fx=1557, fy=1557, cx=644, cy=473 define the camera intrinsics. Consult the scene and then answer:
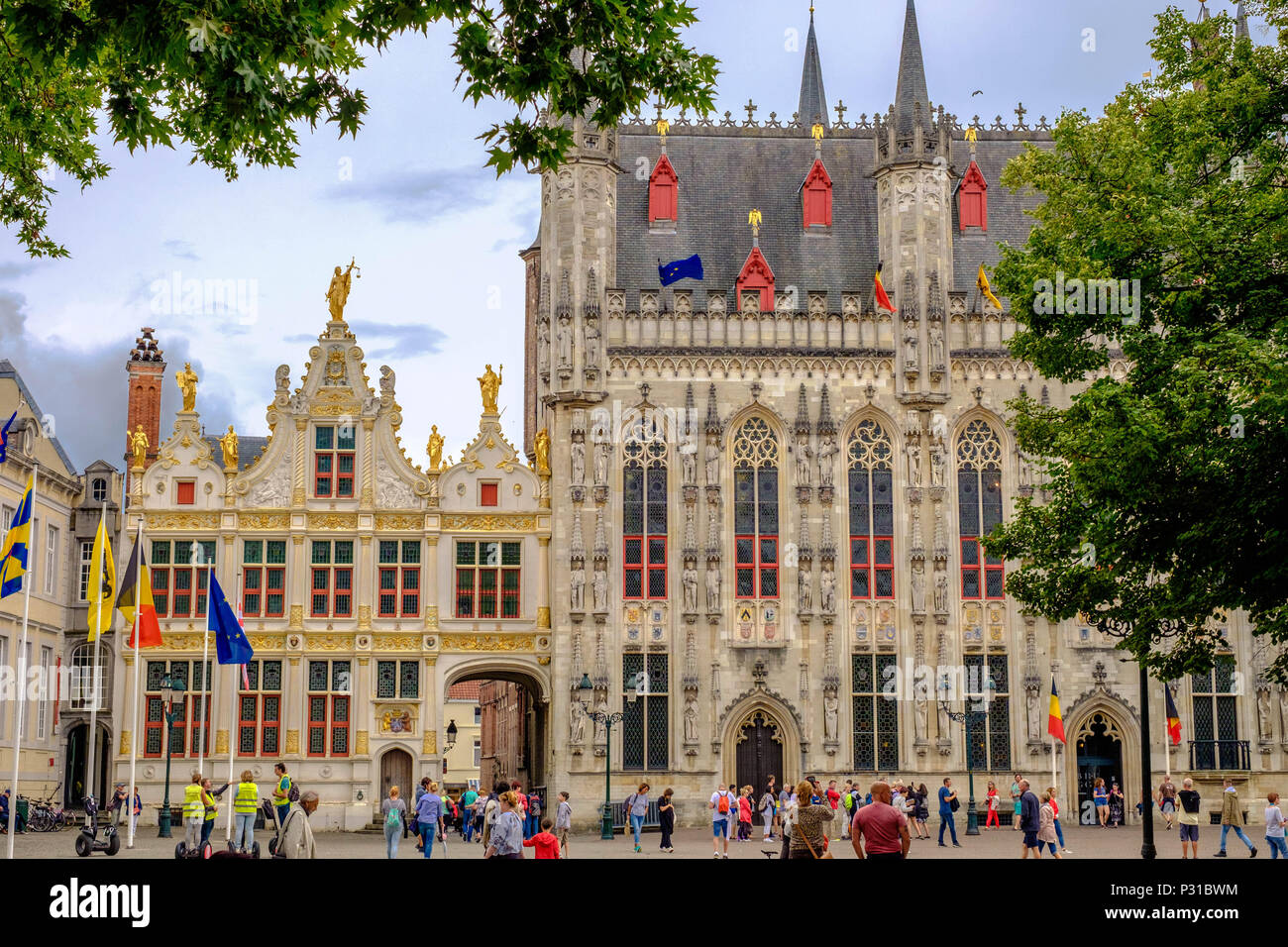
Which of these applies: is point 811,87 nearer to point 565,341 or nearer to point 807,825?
point 565,341

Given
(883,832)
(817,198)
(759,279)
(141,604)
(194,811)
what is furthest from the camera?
(817,198)

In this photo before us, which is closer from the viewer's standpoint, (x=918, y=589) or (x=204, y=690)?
(x=204, y=690)

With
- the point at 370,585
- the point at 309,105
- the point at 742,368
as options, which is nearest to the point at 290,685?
the point at 370,585

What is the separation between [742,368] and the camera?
157 ft

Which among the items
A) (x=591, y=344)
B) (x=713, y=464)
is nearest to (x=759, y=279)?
(x=591, y=344)

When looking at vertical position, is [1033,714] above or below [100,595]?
below

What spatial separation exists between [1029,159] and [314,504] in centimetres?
2637

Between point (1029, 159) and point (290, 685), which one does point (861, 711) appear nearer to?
point (290, 685)

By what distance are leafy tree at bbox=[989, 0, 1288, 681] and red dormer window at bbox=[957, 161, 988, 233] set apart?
989 inches

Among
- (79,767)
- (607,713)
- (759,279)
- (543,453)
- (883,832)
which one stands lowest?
(79,767)

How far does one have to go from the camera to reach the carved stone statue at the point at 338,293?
157 ft

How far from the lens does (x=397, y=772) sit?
46312 millimetres

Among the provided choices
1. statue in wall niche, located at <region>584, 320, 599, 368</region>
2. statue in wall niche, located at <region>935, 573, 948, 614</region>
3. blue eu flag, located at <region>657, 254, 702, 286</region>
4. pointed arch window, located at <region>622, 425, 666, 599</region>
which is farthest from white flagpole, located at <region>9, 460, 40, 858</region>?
statue in wall niche, located at <region>935, 573, 948, 614</region>

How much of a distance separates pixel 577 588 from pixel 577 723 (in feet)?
12.8
